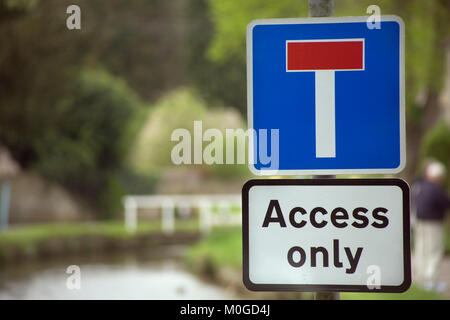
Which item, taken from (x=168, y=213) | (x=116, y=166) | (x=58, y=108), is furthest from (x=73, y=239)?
(x=168, y=213)

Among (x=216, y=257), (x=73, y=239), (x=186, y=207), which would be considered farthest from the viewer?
(x=186, y=207)

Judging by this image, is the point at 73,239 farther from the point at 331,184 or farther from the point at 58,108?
the point at 331,184

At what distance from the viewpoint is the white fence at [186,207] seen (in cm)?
2233

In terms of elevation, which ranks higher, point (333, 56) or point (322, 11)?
point (322, 11)

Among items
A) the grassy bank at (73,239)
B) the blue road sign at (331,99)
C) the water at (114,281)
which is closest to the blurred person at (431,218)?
the water at (114,281)

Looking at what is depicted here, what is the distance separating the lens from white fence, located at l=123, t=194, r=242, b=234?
73.3ft

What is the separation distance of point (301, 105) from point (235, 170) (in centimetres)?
2459

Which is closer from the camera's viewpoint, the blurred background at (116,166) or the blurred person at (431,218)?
the blurred person at (431,218)

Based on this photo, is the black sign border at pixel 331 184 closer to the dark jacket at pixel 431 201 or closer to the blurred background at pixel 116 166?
the blurred background at pixel 116 166

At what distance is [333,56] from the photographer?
2.33 m

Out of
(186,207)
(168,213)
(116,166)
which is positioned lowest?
(168,213)

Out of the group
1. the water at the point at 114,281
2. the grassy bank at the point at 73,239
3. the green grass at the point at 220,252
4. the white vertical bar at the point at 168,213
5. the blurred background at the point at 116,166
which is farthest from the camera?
the white vertical bar at the point at 168,213

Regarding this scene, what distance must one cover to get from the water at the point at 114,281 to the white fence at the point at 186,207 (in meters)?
5.00

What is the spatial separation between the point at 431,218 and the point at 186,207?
16425 mm
